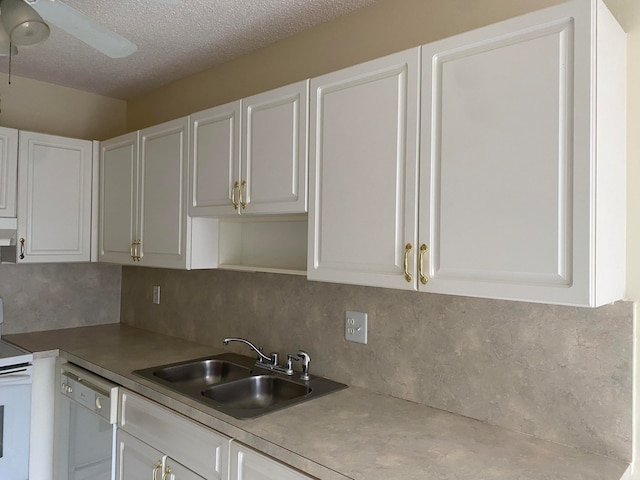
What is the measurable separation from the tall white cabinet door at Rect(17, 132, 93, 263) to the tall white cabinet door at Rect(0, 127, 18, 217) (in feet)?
0.10

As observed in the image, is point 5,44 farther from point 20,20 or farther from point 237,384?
point 237,384

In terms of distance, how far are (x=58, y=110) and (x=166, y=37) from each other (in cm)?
126

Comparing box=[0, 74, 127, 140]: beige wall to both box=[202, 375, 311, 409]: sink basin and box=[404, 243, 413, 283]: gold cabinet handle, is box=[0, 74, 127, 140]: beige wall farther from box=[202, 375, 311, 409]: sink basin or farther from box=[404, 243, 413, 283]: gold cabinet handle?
box=[404, 243, 413, 283]: gold cabinet handle

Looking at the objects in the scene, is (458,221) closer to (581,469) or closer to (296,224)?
(581,469)

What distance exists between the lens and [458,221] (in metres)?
1.38

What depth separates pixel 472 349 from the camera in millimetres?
1654

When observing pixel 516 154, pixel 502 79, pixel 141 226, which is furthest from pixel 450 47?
pixel 141 226

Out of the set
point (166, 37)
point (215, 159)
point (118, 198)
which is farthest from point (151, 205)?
point (166, 37)

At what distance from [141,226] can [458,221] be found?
189 cm

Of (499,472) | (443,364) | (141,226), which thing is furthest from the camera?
(141,226)

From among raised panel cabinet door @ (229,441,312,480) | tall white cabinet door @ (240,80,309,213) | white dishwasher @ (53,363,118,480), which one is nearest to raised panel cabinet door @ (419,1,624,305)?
tall white cabinet door @ (240,80,309,213)

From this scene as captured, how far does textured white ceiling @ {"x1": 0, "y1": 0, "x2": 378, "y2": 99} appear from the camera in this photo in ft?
6.73

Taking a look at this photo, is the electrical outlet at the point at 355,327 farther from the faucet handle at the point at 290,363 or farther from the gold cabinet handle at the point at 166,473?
the gold cabinet handle at the point at 166,473

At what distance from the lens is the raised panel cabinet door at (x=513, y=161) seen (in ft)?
3.84
